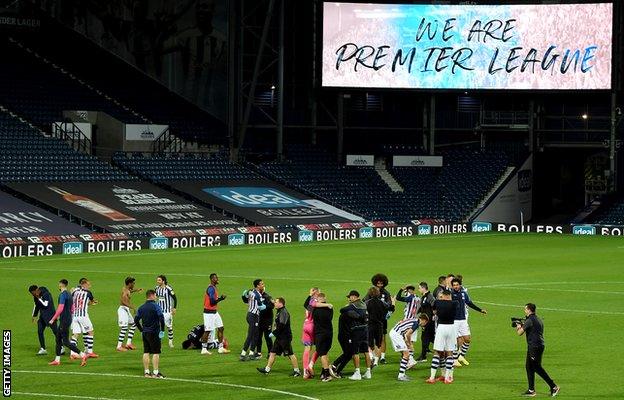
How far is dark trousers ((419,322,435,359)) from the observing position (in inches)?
1197

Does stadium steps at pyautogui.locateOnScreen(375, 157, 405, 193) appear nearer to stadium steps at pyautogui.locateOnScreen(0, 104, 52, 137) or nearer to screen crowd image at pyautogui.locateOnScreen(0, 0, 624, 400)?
screen crowd image at pyautogui.locateOnScreen(0, 0, 624, 400)

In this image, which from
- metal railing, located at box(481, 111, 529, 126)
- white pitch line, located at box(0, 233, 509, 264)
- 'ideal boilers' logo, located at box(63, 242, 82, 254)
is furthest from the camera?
metal railing, located at box(481, 111, 529, 126)

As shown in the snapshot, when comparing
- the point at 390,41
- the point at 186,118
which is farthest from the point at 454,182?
the point at 186,118

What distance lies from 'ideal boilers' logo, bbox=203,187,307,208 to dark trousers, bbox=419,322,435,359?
146ft

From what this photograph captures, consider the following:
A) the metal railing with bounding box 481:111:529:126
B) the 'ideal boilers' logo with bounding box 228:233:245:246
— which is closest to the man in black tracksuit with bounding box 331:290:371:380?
the 'ideal boilers' logo with bounding box 228:233:245:246

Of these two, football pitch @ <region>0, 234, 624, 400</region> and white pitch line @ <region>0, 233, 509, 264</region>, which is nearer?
football pitch @ <region>0, 234, 624, 400</region>

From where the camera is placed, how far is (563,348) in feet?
109

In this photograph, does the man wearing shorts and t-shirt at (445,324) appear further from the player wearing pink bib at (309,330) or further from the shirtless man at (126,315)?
the shirtless man at (126,315)

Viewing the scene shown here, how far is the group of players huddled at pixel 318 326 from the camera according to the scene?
27.7 m

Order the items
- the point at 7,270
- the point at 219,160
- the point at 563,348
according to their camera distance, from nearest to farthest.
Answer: the point at 563,348
the point at 7,270
the point at 219,160

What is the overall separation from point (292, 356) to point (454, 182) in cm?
5833

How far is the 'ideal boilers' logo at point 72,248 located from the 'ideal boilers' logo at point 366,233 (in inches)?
746

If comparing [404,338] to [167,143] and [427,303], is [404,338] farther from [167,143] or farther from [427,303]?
[167,143]

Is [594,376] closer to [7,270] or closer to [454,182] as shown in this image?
[7,270]
